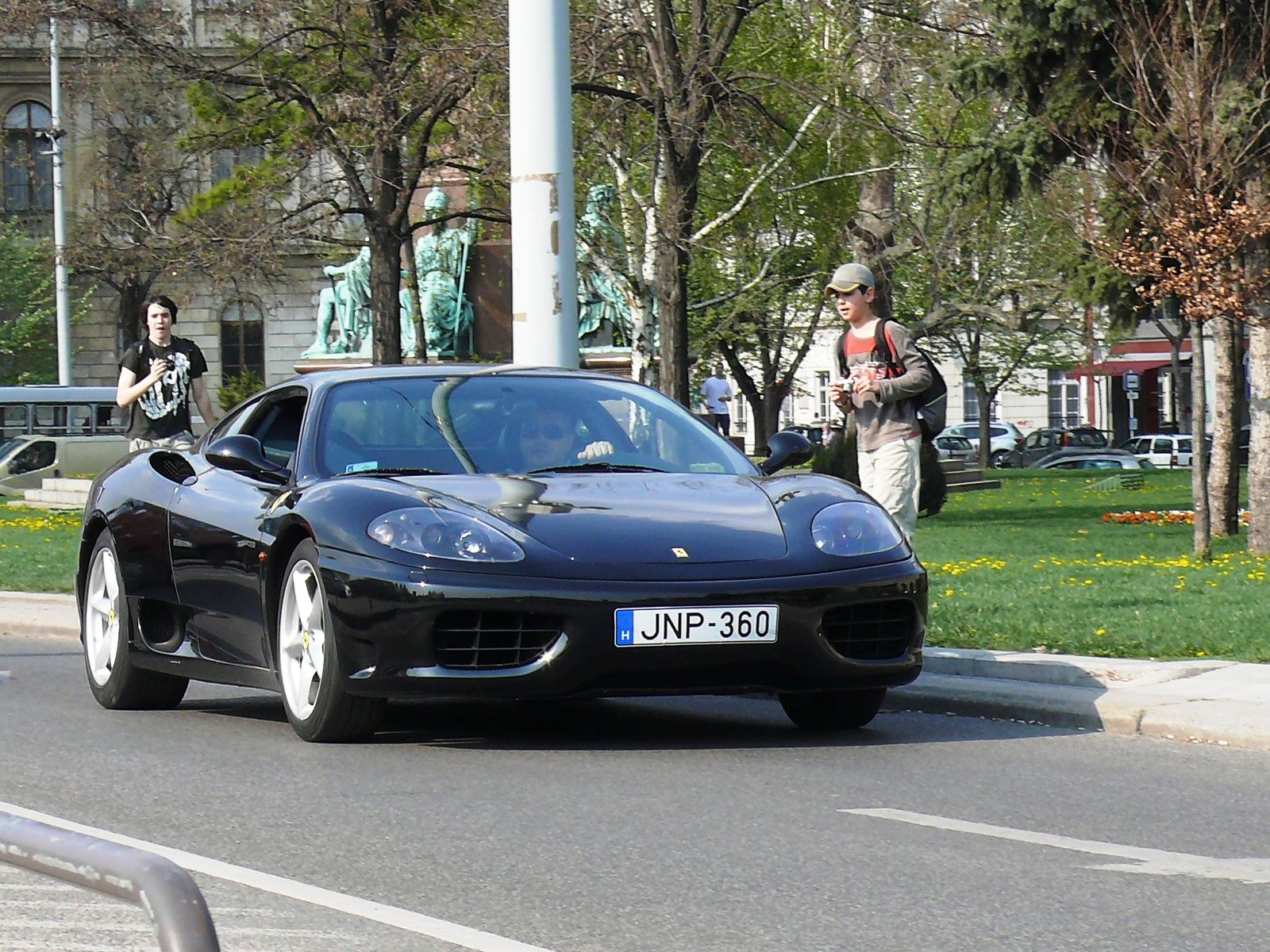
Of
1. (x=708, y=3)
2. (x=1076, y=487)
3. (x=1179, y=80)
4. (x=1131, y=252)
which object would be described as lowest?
(x=1076, y=487)

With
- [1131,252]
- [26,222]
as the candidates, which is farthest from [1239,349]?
[26,222]

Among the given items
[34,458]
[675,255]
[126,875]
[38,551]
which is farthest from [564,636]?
[34,458]

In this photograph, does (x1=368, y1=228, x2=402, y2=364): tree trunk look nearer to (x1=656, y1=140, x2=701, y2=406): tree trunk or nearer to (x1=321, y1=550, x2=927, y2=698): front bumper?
(x1=656, y1=140, x2=701, y2=406): tree trunk

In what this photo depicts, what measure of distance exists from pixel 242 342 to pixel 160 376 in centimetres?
5822

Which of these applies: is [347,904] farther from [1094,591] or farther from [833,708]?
[1094,591]

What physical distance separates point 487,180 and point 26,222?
46.2m

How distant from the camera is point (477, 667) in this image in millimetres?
7641

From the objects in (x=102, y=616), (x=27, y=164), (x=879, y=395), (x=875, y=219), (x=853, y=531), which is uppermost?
(x=27, y=164)

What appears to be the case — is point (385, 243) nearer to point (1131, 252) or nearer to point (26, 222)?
point (1131, 252)

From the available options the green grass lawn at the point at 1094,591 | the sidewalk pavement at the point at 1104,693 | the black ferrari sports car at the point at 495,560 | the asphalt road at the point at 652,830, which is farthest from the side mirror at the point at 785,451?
the green grass lawn at the point at 1094,591

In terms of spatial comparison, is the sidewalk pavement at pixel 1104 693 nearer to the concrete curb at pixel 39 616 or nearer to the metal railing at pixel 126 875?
the concrete curb at pixel 39 616

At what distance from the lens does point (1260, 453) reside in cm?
1908

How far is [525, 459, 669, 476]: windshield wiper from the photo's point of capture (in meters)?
8.62

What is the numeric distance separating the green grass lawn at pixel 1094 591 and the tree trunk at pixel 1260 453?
0.24 metres
